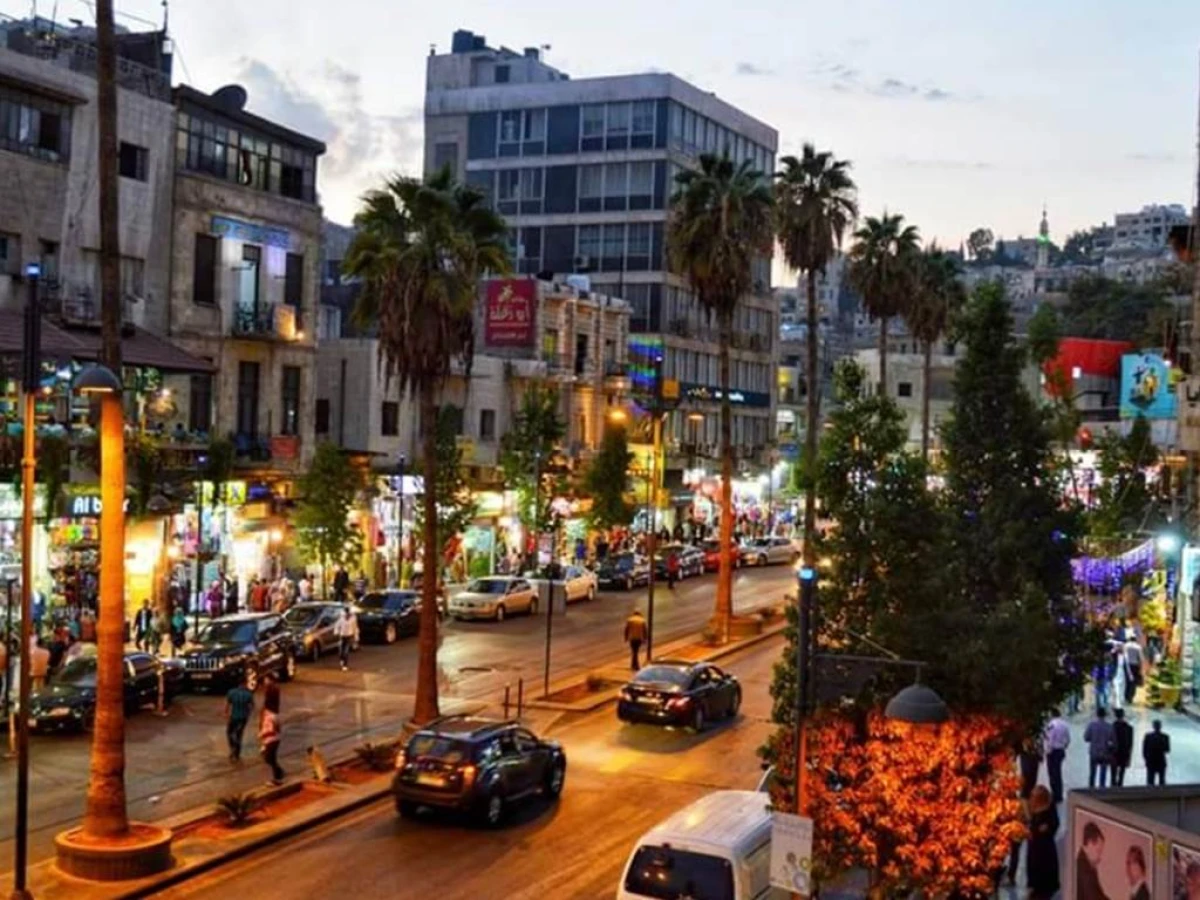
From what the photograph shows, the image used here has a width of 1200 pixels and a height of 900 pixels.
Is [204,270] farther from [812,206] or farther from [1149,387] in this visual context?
[1149,387]

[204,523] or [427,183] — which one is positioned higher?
[427,183]

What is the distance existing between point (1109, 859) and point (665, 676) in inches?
789

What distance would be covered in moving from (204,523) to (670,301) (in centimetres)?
4442

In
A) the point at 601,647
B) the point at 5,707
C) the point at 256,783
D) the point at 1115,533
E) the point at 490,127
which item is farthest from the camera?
the point at 490,127

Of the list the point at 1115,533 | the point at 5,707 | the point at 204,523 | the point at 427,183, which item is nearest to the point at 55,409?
the point at 204,523

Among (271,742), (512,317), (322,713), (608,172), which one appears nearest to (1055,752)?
(271,742)

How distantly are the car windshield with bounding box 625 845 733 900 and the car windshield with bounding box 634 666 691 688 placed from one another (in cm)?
1504

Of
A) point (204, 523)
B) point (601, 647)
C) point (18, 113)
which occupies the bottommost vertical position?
point (601, 647)

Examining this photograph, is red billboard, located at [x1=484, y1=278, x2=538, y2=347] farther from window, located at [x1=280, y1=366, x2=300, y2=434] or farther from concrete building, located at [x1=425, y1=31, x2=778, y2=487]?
concrete building, located at [x1=425, y1=31, x2=778, y2=487]

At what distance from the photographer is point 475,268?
1212 inches

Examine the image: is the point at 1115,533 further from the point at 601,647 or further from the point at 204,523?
the point at 204,523

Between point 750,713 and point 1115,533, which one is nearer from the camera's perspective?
point 750,713

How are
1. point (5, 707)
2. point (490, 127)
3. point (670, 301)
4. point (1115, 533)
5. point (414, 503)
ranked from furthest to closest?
point (490, 127)
point (670, 301)
point (414, 503)
point (1115, 533)
point (5, 707)

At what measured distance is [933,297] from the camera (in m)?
75.1
